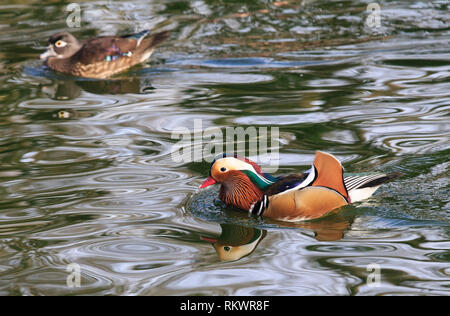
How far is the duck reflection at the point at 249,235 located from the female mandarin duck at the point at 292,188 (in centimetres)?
11

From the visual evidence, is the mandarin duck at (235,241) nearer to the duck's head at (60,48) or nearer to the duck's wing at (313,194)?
the duck's wing at (313,194)

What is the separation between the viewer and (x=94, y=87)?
10.7 metres

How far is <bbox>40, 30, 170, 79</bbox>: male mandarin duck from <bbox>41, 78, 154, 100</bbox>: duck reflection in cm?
23

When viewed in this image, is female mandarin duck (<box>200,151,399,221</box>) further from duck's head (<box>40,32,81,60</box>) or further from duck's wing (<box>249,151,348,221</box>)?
duck's head (<box>40,32,81,60</box>)

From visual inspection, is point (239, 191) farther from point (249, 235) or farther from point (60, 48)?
point (60, 48)

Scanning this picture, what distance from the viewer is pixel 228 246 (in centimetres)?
574

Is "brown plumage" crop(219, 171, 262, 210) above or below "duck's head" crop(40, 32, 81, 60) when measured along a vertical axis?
below

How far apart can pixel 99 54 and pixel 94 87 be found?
690 mm

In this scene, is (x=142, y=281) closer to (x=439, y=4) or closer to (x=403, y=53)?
(x=403, y=53)

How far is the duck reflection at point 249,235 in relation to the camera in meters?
5.63

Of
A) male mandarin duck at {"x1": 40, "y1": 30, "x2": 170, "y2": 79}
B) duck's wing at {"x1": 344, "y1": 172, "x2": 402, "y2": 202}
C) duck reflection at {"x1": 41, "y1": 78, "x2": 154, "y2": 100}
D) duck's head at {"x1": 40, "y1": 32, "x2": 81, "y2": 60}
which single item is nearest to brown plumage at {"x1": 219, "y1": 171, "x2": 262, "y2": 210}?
duck's wing at {"x1": 344, "y1": 172, "x2": 402, "y2": 202}

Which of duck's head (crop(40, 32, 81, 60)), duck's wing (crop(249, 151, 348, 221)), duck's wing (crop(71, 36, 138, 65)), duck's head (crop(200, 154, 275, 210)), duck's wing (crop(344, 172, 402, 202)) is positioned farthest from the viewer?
duck's head (crop(40, 32, 81, 60))

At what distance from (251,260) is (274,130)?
112 inches

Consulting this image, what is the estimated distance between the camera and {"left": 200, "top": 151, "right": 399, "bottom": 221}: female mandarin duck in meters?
6.05
